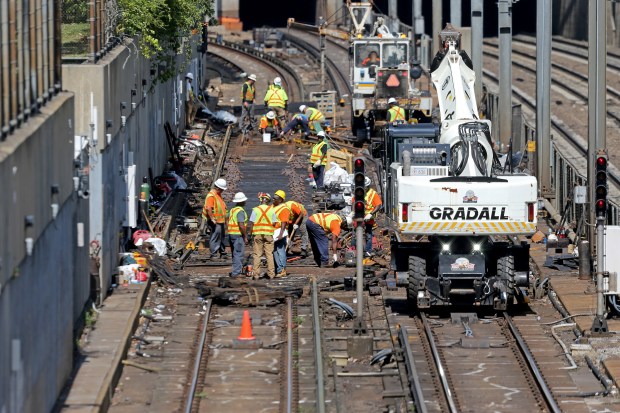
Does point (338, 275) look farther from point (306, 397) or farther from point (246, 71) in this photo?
point (246, 71)

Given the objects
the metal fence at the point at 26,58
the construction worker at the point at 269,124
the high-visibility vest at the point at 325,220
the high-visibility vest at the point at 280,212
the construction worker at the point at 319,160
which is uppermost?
the metal fence at the point at 26,58

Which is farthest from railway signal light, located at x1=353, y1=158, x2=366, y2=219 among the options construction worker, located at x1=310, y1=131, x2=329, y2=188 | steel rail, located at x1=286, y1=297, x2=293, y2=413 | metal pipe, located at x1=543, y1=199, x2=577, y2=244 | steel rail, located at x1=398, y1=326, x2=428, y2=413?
construction worker, located at x1=310, y1=131, x2=329, y2=188

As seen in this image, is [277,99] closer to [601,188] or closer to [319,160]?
[319,160]

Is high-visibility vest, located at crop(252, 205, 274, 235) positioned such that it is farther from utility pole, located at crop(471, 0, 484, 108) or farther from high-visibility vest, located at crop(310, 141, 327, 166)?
utility pole, located at crop(471, 0, 484, 108)

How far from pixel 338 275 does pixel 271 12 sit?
74192 mm

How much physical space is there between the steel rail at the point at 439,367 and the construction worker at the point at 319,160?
1202cm

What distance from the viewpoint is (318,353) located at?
21.3 meters

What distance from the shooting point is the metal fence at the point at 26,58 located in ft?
52.3

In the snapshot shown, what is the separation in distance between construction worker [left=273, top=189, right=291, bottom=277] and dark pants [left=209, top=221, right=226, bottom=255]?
2.17 metres

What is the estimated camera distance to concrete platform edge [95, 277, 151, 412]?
1833cm

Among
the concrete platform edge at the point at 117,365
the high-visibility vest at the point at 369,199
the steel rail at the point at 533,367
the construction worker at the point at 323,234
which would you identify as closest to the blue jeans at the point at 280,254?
the construction worker at the point at 323,234

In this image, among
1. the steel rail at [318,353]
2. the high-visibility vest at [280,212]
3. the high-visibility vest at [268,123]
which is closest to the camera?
the steel rail at [318,353]

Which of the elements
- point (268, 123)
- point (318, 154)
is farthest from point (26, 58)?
point (268, 123)

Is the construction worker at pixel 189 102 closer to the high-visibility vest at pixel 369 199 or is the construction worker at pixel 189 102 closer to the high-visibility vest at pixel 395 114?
the high-visibility vest at pixel 395 114
